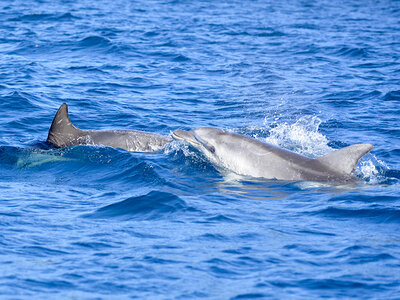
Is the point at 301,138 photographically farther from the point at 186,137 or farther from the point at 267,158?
the point at 186,137

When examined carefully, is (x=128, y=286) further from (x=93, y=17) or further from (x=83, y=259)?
(x=93, y=17)

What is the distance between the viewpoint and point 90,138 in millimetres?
15414

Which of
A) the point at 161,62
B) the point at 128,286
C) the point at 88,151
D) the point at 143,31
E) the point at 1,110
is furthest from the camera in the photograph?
the point at 143,31

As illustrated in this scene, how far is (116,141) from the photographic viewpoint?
50.7 feet

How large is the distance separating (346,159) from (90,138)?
6.10 metres

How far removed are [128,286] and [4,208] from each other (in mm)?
3744

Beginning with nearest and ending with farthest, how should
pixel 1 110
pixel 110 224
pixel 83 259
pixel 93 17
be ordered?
pixel 83 259, pixel 110 224, pixel 1 110, pixel 93 17

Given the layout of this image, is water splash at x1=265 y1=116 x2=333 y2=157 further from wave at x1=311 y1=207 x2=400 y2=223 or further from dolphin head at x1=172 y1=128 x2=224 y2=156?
wave at x1=311 y1=207 x2=400 y2=223

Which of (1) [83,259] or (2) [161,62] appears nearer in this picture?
(1) [83,259]

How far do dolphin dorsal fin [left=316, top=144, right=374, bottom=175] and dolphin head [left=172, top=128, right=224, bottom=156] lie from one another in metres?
2.42

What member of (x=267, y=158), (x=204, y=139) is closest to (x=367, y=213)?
(x=267, y=158)

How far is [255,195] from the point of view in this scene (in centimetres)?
1218

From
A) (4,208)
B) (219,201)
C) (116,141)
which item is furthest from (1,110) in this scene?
(219,201)

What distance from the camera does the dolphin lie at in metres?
12.5
